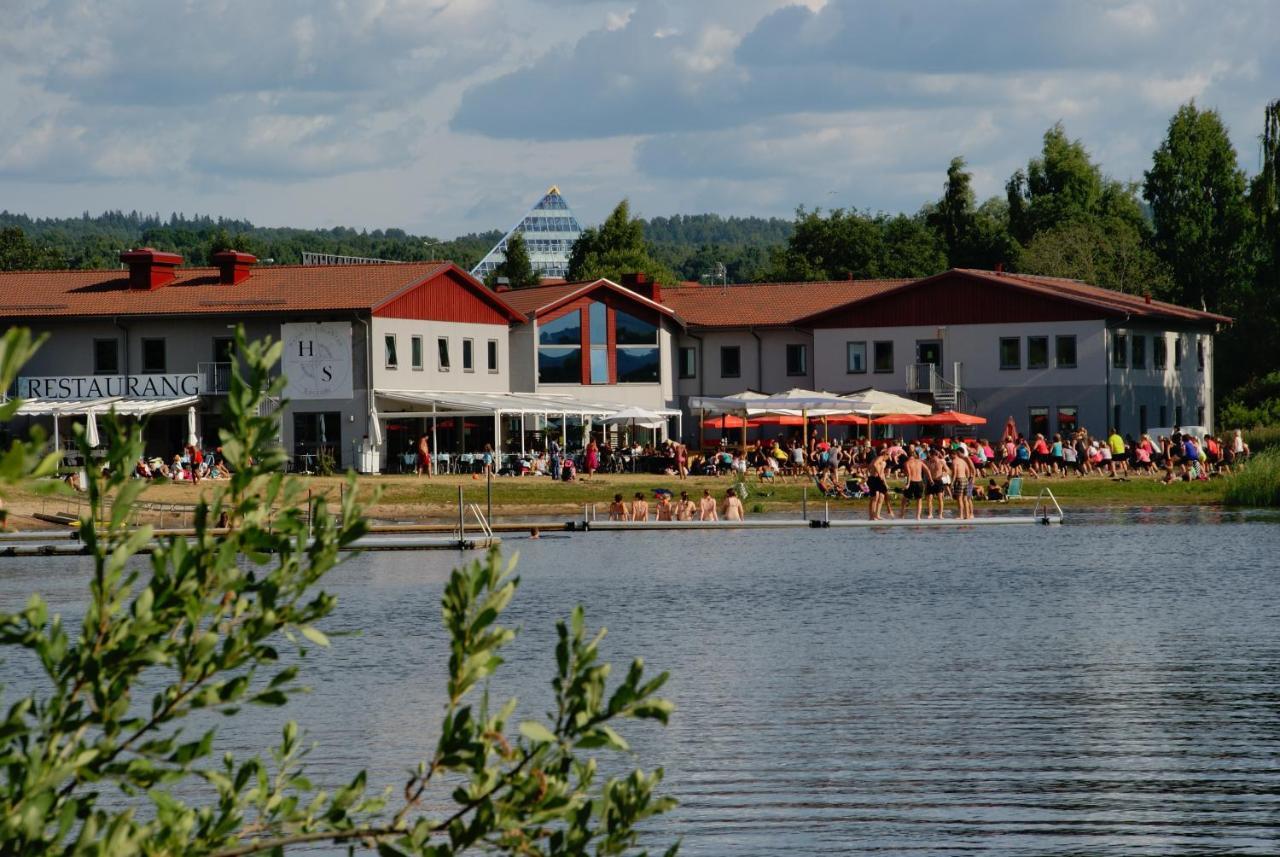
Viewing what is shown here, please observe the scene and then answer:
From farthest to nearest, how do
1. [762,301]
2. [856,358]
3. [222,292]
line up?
[762,301], [856,358], [222,292]

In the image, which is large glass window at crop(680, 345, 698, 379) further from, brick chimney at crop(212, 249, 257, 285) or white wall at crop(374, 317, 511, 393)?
brick chimney at crop(212, 249, 257, 285)

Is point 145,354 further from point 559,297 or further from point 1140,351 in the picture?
point 1140,351

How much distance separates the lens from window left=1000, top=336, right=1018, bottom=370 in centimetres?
6272

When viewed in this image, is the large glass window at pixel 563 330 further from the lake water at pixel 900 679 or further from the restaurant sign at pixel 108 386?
the lake water at pixel 900 679

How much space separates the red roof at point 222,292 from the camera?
57.5 meters

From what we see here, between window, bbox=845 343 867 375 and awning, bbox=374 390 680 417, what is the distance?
8395 mm

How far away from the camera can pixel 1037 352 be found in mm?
62531

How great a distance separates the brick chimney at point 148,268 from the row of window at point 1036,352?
91.3 feet

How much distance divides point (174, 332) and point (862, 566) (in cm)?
2887

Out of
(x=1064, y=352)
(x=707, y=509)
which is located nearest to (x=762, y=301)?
(x=1064, y=352)

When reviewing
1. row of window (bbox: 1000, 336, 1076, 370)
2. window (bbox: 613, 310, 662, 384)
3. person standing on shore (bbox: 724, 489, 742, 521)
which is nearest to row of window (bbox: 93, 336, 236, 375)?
window (bbox: 613, 310, 662, 384)

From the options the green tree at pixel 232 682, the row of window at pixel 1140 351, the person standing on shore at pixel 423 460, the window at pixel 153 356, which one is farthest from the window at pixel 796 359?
the green tree at pixel 232 682

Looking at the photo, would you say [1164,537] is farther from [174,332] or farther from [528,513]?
[174,332]

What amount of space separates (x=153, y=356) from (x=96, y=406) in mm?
3952
